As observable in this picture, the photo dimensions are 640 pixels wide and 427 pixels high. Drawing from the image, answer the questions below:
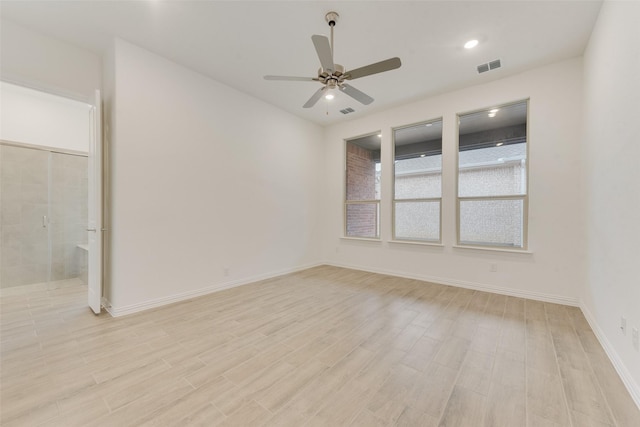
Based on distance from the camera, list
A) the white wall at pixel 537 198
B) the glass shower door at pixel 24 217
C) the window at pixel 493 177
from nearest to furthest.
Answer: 1. the white wall at pixel 537 198
2. the window at pixel 493 177
3. the glass shower door at pixel 24 217

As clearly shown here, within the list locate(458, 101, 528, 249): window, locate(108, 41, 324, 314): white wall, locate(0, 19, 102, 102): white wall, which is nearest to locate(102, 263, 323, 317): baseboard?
locate(108, 41, 324, 314): white wall

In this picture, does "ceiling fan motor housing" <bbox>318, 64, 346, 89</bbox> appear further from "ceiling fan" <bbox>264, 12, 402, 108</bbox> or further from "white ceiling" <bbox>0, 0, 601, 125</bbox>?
"white ceiling" <bbox>0, 0, 601, 125</bbox>

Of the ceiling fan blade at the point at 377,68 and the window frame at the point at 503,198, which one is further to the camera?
the window frame at the point at 503,198

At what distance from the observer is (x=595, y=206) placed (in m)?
2.65

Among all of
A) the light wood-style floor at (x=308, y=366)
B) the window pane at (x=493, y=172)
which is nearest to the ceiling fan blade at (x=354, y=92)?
the window pane at (x=493, y=172)

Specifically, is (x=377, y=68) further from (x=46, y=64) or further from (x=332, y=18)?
(x=46, y=64)

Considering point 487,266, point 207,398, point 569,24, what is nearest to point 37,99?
point 207,398

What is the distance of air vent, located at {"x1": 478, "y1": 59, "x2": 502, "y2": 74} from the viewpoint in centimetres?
337

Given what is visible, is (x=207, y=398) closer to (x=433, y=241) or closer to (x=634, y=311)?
Answer: (x=634, y=311)

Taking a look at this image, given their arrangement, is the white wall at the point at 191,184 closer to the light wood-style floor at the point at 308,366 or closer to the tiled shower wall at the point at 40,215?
the light wood-style floor at the point at 308,366

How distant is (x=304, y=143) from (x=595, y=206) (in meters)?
4.51

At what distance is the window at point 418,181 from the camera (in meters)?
4.50

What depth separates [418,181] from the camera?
185 inches

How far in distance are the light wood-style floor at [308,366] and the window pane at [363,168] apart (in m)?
2.68
